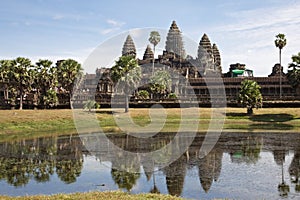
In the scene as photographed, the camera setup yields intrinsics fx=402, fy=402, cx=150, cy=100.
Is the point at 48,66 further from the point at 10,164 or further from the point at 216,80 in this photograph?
the point at 10,164

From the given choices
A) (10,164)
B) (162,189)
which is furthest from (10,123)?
(162,189)

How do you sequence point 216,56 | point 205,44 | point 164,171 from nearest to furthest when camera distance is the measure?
point 164,171 → point 205,44 → point 216,56

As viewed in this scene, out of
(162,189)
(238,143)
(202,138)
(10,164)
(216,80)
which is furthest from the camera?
(216,80)

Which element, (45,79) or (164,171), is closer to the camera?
(164,171)

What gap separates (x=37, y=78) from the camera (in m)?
81.8

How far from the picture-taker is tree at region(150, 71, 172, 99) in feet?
307

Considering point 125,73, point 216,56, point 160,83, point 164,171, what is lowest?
point 164,171

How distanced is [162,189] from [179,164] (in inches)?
314

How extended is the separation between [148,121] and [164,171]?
38900 mm

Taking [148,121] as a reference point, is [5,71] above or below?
above

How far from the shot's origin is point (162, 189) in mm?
22000

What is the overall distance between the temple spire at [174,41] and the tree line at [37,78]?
228 ft

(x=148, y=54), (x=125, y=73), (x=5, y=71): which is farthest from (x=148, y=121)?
(x=148, y=54)

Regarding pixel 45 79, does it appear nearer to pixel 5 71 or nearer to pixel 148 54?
pixel 5 71
